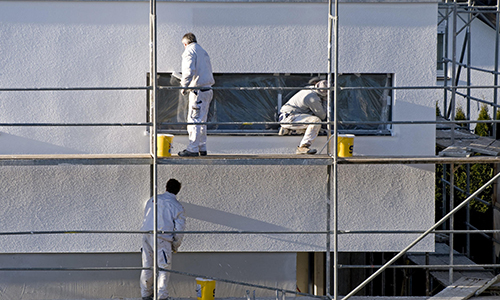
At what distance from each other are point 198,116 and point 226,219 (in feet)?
4.32

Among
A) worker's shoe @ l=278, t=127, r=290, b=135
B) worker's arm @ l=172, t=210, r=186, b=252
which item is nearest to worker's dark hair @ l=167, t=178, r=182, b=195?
worker's arm @ l=172, t=210, r=186, b=252

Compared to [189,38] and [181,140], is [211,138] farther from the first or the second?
[189,38]

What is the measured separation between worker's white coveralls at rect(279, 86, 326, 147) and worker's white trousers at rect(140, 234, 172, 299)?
1900 millimetres

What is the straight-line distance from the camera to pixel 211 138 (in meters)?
7.22

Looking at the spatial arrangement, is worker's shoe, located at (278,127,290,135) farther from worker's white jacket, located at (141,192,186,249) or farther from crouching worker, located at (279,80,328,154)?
worker's white jacket, located at (141,192,186,249)

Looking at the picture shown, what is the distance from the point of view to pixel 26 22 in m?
7.01

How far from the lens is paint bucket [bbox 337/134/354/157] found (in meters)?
6.75

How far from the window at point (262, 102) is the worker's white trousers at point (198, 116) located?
1.81ft

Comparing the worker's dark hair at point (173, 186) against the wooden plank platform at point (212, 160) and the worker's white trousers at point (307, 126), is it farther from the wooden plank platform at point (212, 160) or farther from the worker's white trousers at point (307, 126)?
the worker's white trousers at point (307, 126)

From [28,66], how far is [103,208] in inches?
71.4

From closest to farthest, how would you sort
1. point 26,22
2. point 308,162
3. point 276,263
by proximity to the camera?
point 308,162 → point 26,22 → point 276,263

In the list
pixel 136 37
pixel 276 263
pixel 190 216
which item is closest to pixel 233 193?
pixel 190 216

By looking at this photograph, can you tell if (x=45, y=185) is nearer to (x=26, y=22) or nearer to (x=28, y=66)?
(x=28, y=66)

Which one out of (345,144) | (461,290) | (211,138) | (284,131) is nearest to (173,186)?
(211,138)
